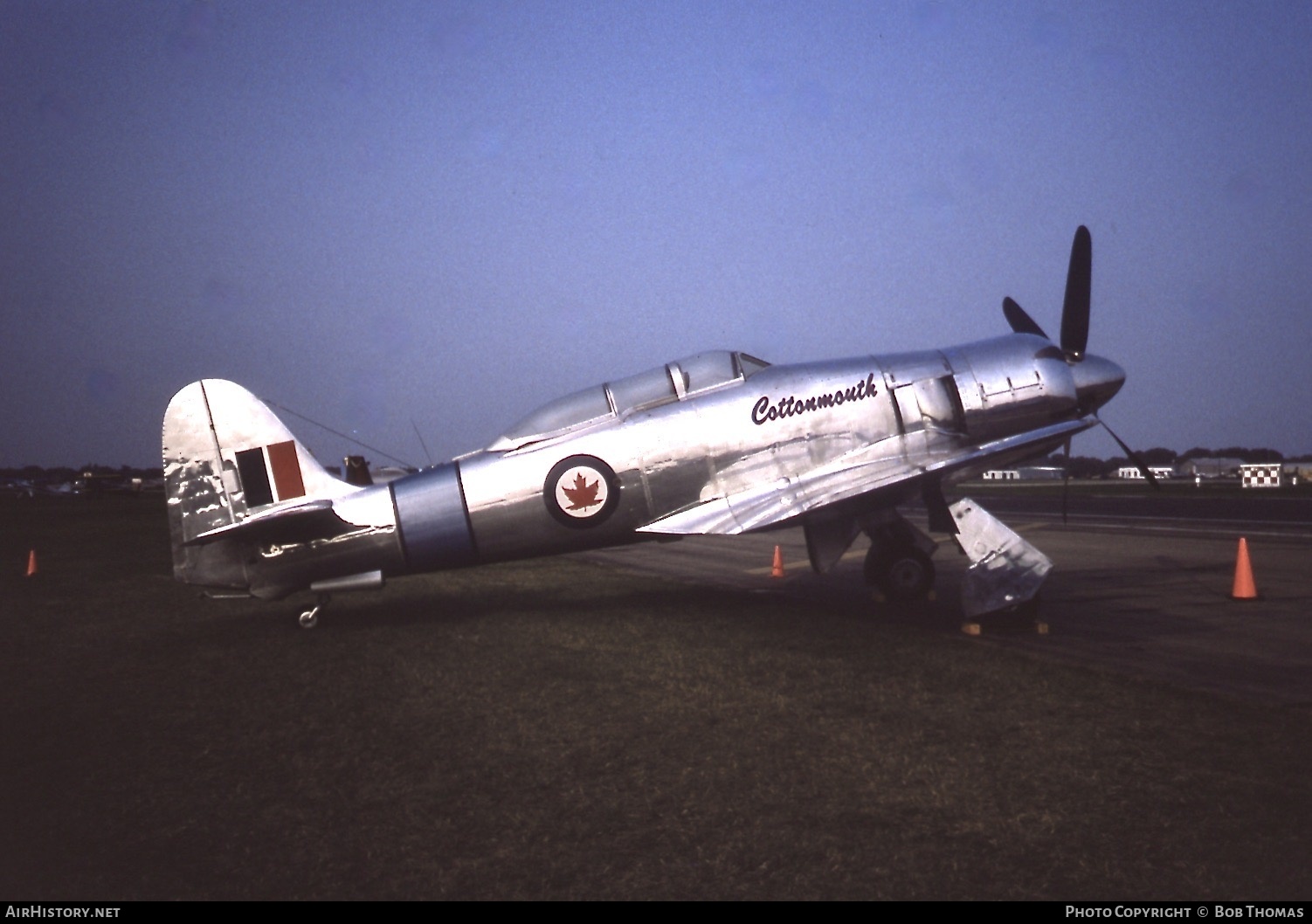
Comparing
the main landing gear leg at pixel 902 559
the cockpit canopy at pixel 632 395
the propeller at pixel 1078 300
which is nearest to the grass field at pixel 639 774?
the main landing gear leg at pixel 902 559

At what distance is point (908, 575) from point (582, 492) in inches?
149

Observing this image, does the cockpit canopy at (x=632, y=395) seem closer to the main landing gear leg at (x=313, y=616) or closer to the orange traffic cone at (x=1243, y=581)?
the main landing gear leg at (x=313, y=616)

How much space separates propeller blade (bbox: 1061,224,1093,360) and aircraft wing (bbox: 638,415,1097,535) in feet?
3.50

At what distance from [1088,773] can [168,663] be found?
25.0 ft

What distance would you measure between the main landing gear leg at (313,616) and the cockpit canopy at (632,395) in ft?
8.23

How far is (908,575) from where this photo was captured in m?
10.1

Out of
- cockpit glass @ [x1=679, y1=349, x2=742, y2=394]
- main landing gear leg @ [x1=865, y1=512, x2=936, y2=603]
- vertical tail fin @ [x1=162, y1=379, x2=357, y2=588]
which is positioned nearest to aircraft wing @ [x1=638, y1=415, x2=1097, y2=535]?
main landing gear leg @ [x1=865, y1=512, x2=936, y2=603]

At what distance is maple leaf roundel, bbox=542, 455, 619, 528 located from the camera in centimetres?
919

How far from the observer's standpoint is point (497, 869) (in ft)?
11.6

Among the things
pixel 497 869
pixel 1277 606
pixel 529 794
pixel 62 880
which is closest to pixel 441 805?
pixel 529 794

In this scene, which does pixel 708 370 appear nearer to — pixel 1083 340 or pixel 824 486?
pixel 824 486

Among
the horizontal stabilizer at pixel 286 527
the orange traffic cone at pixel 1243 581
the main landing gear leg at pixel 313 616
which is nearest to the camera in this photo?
the horizontal stabilizer at pixel 286 527

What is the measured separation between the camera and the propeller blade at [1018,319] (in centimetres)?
1084

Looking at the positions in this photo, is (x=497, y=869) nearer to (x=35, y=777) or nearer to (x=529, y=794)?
(x=529, y=794)
